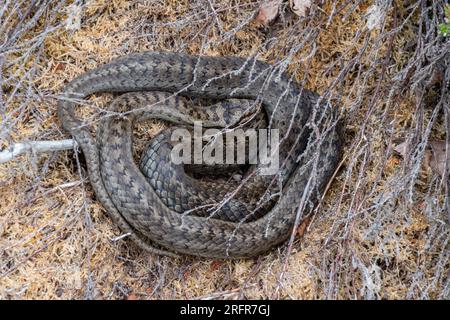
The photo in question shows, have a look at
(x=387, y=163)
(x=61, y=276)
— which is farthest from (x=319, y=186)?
(x=61, y=276)

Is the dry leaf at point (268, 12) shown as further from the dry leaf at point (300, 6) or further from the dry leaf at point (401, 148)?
the dry leaf at point (401, 148)

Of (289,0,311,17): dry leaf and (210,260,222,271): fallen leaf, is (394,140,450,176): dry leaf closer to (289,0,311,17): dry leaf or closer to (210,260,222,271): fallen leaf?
(289,0,311,17): dry leaf

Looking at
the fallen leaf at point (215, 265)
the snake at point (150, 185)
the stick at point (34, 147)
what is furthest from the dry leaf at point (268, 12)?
the fallen leaf at point (215, 265)

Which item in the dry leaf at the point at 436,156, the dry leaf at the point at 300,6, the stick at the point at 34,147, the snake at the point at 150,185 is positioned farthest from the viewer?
the dry leaf at the point at 300,6

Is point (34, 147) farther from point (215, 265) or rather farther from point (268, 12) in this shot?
point (268, 12)

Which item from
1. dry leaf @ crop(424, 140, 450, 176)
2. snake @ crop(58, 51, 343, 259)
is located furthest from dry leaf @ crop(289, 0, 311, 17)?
dry leaf @ crop(424, 140, 450, 176)

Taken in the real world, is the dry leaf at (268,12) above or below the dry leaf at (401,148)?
above
